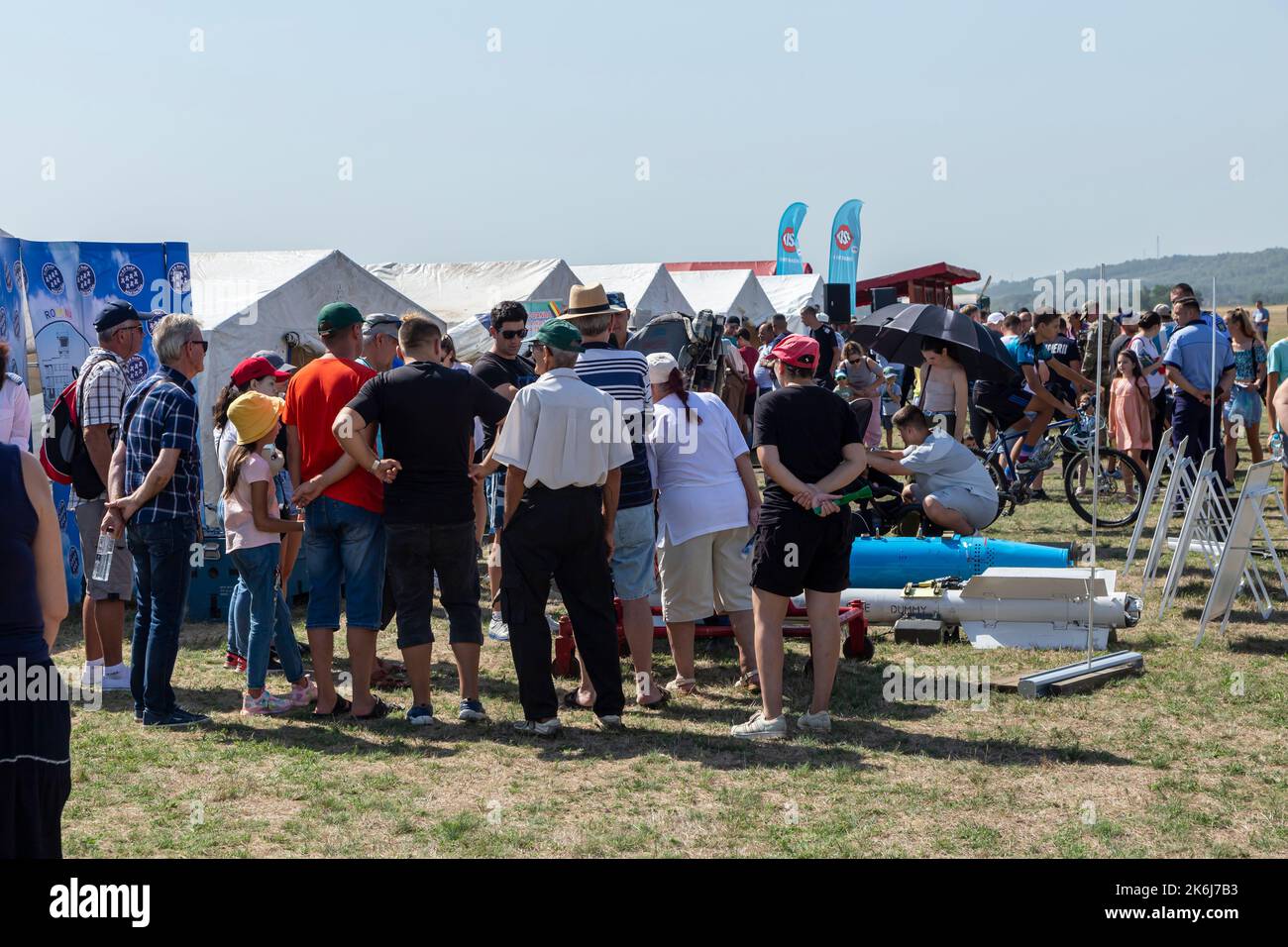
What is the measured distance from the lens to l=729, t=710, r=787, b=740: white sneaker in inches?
224

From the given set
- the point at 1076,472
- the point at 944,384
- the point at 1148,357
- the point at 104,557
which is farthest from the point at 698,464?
the point at 1148,357

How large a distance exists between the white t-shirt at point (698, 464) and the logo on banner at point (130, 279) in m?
4.93

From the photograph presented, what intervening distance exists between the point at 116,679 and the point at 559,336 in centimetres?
300

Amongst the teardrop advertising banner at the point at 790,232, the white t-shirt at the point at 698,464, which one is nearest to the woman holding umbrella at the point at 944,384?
the white t-shirt at the point at 698,464

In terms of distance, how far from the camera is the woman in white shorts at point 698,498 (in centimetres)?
618

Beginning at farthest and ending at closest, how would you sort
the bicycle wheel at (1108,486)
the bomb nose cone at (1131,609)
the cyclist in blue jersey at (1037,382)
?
the cyclist in blue jersey at (1037,382) < the bicycle wheel at (1108,486) < the bomb nose cone at (1131,609)

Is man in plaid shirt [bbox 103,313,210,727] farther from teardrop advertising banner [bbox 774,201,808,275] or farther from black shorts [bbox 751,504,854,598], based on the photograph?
teardrop advertising banner [bbox 774,201,808,275]

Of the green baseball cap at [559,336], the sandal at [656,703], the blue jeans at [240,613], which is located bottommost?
the sandal at [656,703]

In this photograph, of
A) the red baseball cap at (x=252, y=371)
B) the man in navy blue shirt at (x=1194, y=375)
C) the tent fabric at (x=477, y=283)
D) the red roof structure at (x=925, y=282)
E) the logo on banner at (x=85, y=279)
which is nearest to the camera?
the red baseball cap at (x=252, y=371)

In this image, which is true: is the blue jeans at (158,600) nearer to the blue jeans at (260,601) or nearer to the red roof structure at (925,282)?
the blue jeans at (260,601)

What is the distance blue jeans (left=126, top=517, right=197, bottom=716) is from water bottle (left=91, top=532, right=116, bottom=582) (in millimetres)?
106

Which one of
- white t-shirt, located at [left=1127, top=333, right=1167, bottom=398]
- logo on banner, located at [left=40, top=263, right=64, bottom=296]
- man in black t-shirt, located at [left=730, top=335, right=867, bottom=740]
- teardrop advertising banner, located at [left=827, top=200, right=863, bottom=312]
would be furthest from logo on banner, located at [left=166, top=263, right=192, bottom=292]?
teardrop advertising banner, located at [left=827, top=200, right=863, bottom=312]

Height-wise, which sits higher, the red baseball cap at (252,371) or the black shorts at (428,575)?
the red baseball cap at (252,371)
